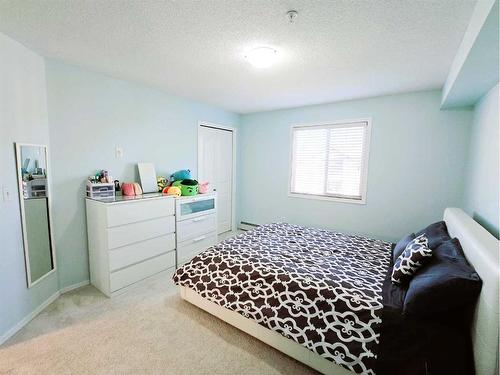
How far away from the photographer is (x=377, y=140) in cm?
325

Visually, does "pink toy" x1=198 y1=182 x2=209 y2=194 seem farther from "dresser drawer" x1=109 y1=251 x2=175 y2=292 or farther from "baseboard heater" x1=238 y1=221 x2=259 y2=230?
"baseboard heater" x1=238 y1=221 x2=259 y2=230

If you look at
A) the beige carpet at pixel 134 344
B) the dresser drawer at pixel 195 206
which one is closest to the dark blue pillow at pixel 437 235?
the beige carpet at pixel 134 344

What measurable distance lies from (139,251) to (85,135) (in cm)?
136

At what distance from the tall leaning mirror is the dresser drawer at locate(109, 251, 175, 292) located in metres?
0.59

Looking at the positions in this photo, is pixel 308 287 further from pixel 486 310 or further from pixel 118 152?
pixel 118 152

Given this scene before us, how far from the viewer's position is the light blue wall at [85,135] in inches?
90.1

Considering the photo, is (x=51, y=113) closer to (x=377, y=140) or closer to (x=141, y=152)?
(x=141, y=152)

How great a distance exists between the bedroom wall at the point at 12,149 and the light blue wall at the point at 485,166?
3.68 m

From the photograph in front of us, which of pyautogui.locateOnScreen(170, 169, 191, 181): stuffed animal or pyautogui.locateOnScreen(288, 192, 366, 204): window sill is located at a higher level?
pyautogui.locateOnScreen(170, 169, 191, 181): stuffed animal

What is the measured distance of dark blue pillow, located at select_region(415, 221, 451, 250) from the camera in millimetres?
1743

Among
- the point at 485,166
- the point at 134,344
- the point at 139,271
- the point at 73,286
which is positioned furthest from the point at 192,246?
the point at 485,166

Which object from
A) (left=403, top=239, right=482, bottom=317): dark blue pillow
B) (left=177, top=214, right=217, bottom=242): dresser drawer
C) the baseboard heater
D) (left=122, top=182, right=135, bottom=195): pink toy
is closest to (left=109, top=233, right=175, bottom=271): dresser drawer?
(left=177, top=214, right=217, bottom=242): dresser drawer

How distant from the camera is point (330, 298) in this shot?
1.52 meters

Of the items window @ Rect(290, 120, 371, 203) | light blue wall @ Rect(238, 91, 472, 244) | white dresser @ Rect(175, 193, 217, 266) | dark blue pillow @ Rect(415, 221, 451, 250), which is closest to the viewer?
dark blue pillow @ Rect(415, 221, 451, 250)
